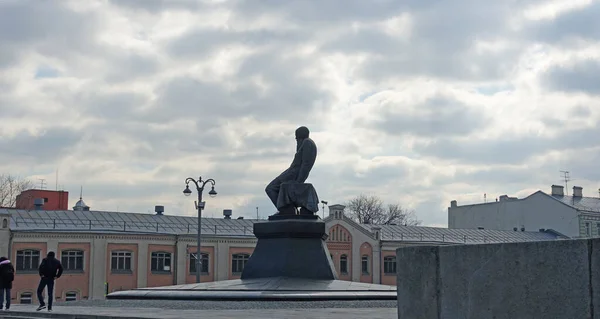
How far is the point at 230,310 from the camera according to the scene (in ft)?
46.5

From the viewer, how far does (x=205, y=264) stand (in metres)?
54.2

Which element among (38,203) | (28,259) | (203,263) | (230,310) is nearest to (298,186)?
(230,310)

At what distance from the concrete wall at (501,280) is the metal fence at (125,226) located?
4413 centimetres

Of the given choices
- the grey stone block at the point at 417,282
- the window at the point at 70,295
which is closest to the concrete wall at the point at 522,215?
the window at the point at 70,295

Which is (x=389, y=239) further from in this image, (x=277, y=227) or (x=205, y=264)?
(x=277, y=227)

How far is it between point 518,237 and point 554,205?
19.3 ft

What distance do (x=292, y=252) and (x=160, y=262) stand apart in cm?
3492

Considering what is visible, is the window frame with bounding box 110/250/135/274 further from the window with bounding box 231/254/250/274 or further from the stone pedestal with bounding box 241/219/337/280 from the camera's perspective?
the stone pedestal with bounding box 241/219/337/280

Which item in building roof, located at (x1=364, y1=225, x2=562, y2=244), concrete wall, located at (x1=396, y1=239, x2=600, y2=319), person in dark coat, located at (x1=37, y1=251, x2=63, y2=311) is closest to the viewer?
concrete wall, located at (x1=396, y1=239, x2=600, y2=319)

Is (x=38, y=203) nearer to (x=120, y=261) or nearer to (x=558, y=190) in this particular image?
(x=120, y=261)

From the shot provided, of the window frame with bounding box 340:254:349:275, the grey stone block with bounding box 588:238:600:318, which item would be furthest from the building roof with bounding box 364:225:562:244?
the grey stone block with bounding box 588:238:600:318

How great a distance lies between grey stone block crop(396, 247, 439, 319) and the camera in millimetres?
7969

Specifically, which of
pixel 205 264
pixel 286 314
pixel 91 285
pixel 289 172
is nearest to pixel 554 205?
pixel 205 264

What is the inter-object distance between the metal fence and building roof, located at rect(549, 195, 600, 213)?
29.9 meters
